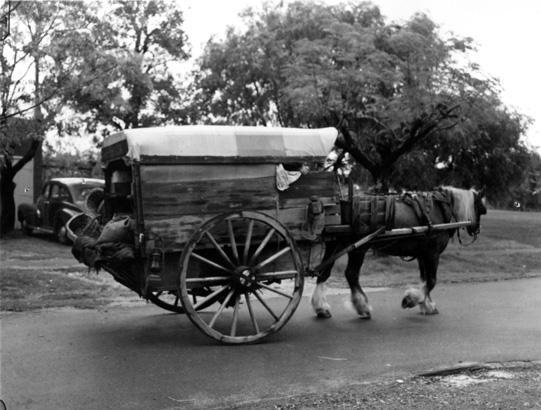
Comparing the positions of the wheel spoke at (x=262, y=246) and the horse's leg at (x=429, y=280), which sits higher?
the wheel spoke at (x=262, y=246)

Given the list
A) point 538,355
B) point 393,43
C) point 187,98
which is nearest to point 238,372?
point 538,355

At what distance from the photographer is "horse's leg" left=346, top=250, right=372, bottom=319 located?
28.2 ft

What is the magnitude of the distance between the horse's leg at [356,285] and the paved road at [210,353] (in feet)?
0.48

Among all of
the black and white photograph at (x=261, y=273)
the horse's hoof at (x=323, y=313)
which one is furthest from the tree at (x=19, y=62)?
the horse's hoof at (x=323, y=313)

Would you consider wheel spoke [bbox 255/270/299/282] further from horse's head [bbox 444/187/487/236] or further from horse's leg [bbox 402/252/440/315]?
horse's head [bbox 444/187/487/236]

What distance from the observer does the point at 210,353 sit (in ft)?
21.2

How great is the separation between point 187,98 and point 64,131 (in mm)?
6619

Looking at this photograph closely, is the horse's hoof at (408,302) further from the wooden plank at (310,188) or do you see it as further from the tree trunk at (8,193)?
the tree trunk at (8,193)

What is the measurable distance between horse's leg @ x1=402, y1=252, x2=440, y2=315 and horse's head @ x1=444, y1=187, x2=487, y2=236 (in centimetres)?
90

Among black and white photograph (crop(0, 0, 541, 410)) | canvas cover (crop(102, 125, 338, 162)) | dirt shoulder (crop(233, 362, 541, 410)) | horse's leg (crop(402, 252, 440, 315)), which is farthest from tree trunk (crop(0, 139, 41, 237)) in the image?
dirt shoulder (crop(233, 362, 541, 410))

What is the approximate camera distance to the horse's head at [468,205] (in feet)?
31.2

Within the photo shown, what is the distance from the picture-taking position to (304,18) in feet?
69.1

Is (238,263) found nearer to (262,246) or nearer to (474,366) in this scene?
(262,246)

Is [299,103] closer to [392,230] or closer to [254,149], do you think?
[392,230]
